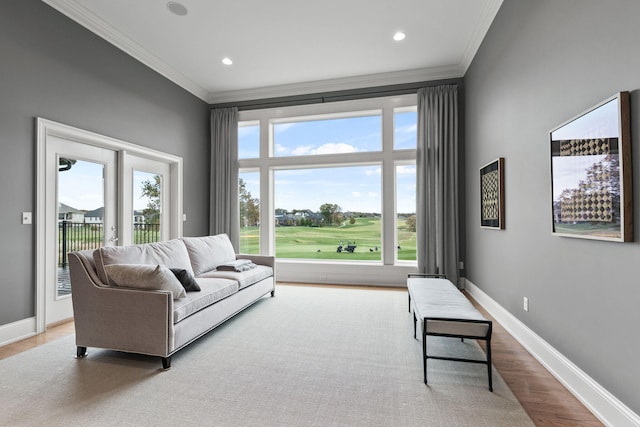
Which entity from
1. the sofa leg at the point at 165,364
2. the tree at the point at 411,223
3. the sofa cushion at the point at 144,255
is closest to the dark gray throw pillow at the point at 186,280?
the sofa cushion at the point at 144,255

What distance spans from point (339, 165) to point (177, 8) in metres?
3.00

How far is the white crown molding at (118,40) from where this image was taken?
3.15 m

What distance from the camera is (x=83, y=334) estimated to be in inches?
94.7

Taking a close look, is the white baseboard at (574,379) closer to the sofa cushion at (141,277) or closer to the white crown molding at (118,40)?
the sofa cushion at (141,277)

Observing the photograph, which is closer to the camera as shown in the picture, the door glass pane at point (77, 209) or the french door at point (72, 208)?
the french door at point (72, 208)

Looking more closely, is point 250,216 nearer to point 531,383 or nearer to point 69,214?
point 69,214

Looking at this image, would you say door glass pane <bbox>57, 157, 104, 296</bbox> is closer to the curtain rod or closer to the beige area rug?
the beige area rug

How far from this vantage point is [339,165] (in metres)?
5.23

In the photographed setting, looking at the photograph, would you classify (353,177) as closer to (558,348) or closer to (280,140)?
(280,140)

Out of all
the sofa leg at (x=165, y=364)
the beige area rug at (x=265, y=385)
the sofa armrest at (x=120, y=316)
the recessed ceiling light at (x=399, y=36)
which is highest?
the recessed ceiling light at (x=399, y=36)

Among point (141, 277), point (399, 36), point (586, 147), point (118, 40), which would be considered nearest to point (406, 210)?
point (399, 36)

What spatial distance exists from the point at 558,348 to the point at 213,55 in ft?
16.0

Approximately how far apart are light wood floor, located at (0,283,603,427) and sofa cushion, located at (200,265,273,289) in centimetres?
144

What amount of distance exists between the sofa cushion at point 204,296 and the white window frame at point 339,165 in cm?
215
